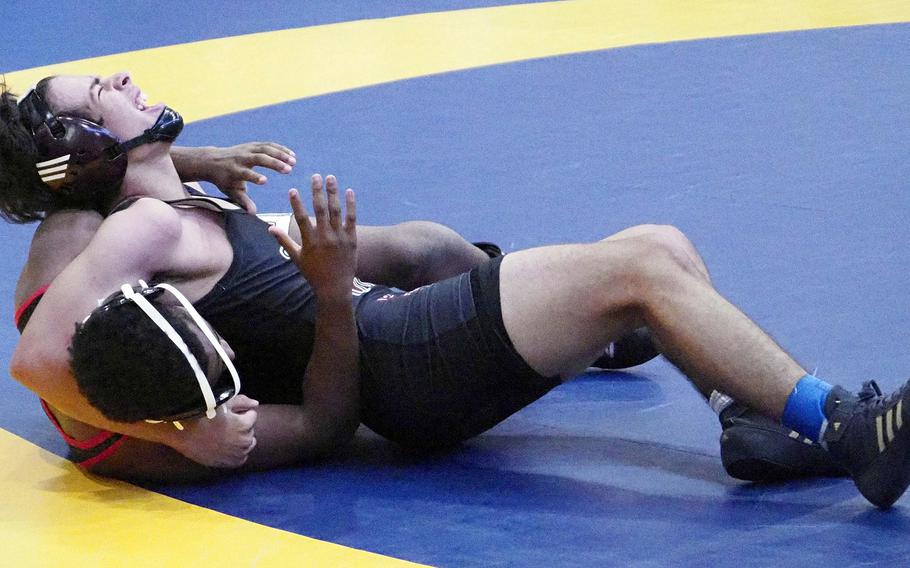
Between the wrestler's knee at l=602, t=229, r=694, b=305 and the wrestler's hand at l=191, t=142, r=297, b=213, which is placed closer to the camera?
the wrestler's knee at l=602, t=229, r=694, b=305

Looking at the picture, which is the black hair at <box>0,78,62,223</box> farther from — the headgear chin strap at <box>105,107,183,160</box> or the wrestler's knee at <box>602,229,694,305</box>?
the wrestler's knee at <box>602,229,694,305</box>

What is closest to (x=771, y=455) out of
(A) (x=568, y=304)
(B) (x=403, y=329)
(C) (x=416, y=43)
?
(A) (x=568, y=304)

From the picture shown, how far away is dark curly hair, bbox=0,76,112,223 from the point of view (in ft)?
11.1

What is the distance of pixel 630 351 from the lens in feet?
12.7

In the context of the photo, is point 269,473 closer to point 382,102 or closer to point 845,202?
point 845,202

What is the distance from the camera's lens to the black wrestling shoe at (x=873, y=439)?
2.80 meters

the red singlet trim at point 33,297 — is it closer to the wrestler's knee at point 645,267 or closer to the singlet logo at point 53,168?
the singlet logo at point 53,168

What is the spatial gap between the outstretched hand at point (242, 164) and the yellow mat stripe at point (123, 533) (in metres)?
0.92

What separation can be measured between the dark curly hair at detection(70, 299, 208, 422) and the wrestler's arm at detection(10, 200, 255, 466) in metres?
0.08

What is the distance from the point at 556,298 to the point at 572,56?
170 inches

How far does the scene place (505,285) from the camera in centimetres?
324

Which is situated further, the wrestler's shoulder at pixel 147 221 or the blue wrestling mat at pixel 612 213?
the wrestler's shoulder at pixel 147 221

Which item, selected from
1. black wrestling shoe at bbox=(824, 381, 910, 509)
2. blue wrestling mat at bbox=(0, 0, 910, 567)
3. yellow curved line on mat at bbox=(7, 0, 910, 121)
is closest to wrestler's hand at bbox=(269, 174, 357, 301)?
blue wrestling mat at bbox=(0, 0, 910, 567)

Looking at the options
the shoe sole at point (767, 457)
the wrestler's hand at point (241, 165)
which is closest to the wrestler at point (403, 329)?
the shoe sole at point (767, 457)
